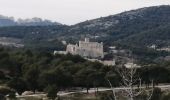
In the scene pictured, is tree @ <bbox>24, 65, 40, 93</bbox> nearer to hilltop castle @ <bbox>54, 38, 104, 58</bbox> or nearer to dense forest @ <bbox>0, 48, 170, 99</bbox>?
dense forest @ <bbox>0, 48, 170, 99</bbox>

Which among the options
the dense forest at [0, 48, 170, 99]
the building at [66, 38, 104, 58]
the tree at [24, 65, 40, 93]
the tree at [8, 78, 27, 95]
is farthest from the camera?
the building at [66, 38, 104, 58]

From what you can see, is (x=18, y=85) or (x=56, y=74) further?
(x=56, y=74)

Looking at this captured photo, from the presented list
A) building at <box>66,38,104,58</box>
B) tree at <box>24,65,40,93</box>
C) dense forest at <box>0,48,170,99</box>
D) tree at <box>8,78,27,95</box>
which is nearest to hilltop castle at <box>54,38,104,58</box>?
building at <box>66,38,104,58</box>

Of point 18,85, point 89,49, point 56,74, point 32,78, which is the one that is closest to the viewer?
point 18,85

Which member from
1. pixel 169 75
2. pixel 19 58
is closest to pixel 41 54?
pixel 19 58

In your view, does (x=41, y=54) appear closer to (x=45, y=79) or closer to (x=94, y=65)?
(x=94, y=65)

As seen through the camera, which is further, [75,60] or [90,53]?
[90,53]

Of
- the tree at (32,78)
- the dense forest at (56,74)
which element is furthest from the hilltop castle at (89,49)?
the tree at (32,78)

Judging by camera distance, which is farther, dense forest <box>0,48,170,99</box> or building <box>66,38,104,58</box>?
building <box>66,38,104,58</box>

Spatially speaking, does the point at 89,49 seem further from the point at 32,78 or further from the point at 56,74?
the point at 56,74

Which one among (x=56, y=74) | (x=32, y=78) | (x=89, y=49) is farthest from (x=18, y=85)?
(x=89, y=49)

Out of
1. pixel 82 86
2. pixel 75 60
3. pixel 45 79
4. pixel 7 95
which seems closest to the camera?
pixel 7 95
